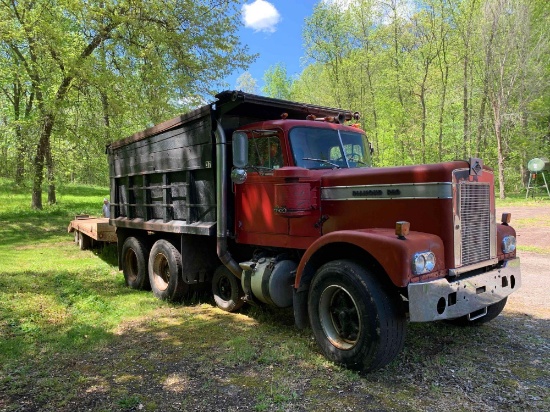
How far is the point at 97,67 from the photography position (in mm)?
13602

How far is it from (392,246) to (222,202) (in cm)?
258

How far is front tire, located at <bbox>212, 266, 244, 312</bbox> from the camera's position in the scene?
565cm

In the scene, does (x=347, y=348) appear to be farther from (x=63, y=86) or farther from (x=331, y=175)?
(x=63, y=86)

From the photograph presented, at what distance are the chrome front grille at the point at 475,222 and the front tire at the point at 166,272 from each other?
13.6 feet

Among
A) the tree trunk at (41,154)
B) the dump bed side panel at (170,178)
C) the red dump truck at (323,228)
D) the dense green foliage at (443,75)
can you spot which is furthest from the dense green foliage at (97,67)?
the dense green foliage at (443,75)

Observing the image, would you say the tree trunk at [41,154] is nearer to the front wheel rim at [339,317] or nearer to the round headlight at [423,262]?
the front wheel rim at [339,317]

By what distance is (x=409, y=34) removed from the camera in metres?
25.0

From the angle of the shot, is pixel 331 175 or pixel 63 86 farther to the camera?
pixel 63 86

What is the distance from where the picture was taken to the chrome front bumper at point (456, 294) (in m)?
3.34

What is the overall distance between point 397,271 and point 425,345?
1.46m

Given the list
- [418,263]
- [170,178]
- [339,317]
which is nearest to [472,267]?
[418,263]

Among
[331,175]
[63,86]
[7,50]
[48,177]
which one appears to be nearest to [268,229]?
[331,175]

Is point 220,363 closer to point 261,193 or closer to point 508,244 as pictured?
point 261,193

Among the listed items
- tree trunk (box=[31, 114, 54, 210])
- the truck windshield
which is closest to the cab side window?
the truck windshield
